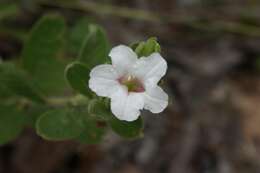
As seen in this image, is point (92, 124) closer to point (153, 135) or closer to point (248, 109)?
point (153, 135)

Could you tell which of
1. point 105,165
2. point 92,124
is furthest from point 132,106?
point 105,165

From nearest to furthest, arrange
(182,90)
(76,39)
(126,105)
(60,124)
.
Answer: (126,105)
(60,124)
(76,39)
(182,90)

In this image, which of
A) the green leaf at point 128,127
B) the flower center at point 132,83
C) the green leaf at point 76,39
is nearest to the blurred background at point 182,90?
the green leaf at point 76,39

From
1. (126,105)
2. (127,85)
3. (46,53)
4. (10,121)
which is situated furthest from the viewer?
(46,53)

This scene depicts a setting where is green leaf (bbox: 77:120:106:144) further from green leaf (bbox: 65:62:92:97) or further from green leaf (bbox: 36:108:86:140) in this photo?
green leaf (bbox: 65:62:92:97)

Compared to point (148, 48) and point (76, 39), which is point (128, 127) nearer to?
point (148, 48)

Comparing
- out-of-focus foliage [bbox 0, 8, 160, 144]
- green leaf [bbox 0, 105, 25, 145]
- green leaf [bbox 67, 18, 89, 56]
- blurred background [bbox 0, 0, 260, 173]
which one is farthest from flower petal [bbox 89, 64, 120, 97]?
blurred background [bbox 0, 0, 260, 173]

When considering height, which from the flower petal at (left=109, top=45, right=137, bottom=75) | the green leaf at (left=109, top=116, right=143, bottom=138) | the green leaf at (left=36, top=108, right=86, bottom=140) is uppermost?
the flower petal at (left=109, top=45, right=137, bottom=75)

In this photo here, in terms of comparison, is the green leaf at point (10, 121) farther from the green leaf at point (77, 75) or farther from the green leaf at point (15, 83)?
the green leaf at point (77, 75)

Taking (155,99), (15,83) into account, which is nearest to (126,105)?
(155,99)
